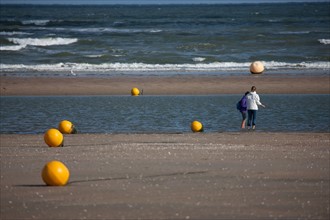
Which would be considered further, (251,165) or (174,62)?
(174,62)

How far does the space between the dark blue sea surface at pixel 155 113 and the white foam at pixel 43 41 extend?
29848 mm

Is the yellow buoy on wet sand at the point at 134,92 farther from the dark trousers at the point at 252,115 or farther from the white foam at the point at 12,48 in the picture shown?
the white foam at the point at 12,48

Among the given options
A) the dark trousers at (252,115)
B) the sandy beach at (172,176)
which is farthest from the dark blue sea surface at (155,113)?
the sandy beach at (172,176)

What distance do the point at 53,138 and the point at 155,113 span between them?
7.59 m

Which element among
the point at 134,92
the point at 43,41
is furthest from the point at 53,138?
the point at 43,41

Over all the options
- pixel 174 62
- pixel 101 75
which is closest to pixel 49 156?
pixel 101 75

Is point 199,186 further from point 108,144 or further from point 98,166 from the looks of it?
point 108,144

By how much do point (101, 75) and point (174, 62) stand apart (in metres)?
7.94

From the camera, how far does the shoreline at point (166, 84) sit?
2884 cm

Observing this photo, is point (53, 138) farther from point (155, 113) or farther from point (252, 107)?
point (155, 113)

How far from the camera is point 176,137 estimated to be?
1762 cm

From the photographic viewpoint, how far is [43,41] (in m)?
58.6

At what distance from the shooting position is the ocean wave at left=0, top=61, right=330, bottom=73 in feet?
129

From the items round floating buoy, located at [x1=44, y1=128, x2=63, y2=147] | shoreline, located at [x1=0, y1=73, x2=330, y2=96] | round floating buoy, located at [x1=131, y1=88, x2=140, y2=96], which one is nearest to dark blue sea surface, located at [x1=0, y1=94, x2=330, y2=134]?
round floating buoy, located at [x1=131, y1=88, x2=140, y2=96]
